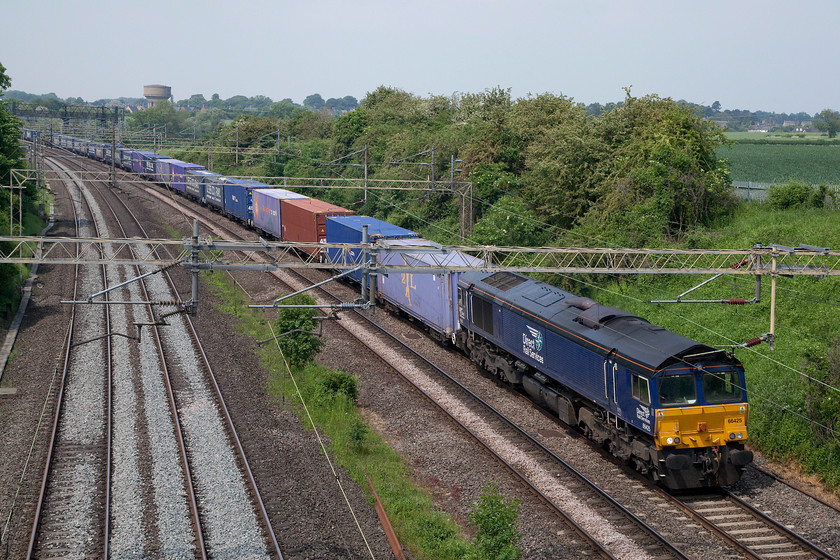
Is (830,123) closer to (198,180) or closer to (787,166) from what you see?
(787,166)

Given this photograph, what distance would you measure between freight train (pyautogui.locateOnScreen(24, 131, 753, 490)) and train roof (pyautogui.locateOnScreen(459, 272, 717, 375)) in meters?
0.03

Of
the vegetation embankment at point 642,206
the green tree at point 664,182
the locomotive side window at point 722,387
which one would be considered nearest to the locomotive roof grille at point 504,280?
the vegetation embankment at point 642,206

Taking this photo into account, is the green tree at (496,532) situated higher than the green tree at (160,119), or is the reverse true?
the green tree at (160,119)

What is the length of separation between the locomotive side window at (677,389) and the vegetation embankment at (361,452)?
4076 millimetres

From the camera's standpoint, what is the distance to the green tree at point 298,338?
2591 cm

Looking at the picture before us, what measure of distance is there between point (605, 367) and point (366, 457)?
6279 millimetres

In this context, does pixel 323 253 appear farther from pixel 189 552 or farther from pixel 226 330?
pixel 189 552

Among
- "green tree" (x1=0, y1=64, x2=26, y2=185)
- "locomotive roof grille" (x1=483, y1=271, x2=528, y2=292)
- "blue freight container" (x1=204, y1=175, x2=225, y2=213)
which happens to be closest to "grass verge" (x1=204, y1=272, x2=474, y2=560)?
"locomotive roof grille" (x1=483, y1=271, x2=528, y2=292)

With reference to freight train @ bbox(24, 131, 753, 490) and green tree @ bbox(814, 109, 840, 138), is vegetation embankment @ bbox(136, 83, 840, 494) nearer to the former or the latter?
freight train @ bbox(24, 131, 753, 490)

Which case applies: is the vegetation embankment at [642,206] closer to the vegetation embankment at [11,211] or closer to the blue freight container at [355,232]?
the blue freight container at [355,232]

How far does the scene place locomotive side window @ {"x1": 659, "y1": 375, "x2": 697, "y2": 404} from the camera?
16.5 meters

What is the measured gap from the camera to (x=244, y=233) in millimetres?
52469

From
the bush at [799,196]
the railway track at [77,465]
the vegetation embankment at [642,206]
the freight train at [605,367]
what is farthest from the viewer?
the bush at [799,196]

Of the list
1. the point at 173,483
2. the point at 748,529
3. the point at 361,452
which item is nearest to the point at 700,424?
the point at 748,529
